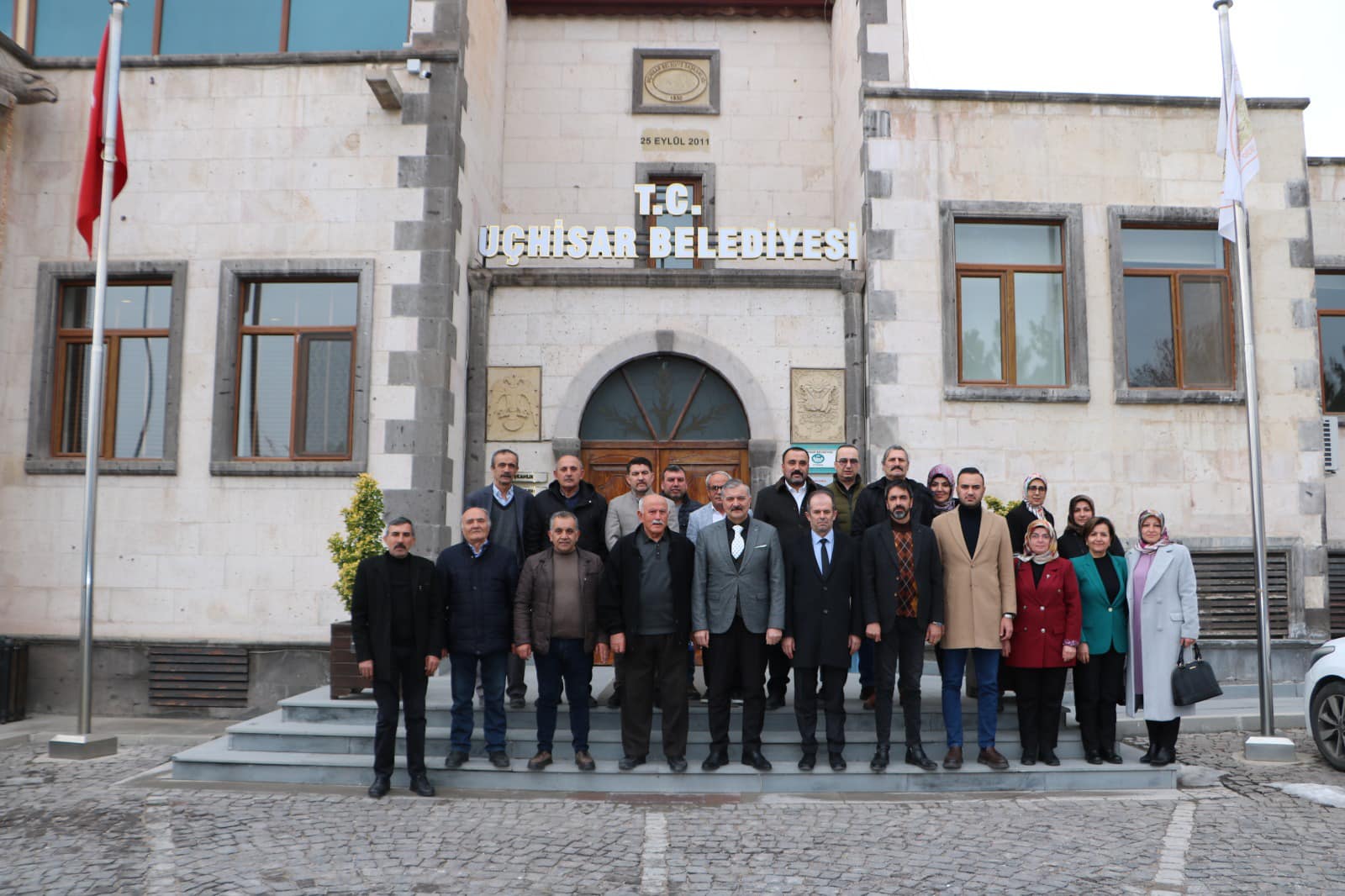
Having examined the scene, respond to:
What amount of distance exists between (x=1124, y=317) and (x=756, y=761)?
743 cm

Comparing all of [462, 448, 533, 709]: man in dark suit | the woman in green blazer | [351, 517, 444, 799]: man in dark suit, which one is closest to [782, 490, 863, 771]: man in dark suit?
the woman in green blazer

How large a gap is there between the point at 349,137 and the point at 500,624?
21.6ft

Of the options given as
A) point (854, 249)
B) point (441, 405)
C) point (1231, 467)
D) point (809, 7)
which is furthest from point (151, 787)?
point (809, 7)

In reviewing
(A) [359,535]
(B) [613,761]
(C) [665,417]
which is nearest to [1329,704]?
(B) [613,761]

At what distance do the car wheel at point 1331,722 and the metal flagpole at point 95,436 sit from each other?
32.0 ft

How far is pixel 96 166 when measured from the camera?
388 inches

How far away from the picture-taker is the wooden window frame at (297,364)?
11250 millimetres

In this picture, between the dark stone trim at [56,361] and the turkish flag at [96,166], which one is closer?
the turkish flag at [96,166]

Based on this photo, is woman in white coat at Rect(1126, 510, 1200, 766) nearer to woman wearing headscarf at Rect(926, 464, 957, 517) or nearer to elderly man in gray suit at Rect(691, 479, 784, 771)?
woman wearing headscarf at Rect(926, 464, 957, 517)

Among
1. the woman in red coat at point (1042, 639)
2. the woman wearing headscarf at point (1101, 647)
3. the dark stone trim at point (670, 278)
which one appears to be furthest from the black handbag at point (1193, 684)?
the dark stone trim at point (670, 278)

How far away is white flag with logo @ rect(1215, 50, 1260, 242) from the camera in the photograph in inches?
360

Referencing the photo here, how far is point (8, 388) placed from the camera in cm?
1138

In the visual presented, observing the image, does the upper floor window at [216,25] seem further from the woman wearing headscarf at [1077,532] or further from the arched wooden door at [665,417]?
the woman wearing headscarf at [1077,532]

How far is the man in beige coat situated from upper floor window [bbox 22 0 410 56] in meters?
8.75
